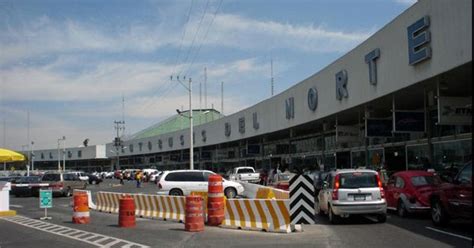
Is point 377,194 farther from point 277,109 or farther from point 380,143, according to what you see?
point 277,109

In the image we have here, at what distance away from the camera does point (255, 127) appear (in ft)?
172

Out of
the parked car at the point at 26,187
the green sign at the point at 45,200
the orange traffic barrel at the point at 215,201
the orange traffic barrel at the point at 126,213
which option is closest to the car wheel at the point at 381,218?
the orange traffic barrel at the point at 215,201

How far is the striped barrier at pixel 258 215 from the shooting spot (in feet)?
52.8

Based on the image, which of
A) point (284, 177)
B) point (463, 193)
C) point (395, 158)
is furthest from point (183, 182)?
point (463, 193)

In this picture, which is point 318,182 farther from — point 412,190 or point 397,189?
point 412,190

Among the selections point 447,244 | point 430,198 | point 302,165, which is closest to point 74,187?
point 302,165

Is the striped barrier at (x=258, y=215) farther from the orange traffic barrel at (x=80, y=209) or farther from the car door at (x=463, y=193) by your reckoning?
the orange traffic barrel at (x=80, y=209)

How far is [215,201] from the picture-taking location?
700 inches

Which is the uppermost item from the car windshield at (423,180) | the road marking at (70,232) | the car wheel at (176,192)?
the car windshield at (423,180)

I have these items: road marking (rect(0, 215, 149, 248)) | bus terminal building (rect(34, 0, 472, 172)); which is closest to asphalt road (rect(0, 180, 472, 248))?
road marking (rect(0, 215, 149, 248))

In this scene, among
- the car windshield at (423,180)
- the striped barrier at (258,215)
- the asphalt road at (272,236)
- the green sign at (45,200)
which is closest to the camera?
the asphalt road at (272,236)

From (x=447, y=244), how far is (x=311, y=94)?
24371 millimetres

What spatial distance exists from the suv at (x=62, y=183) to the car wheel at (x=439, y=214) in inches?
1152

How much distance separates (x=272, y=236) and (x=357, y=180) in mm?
3908
